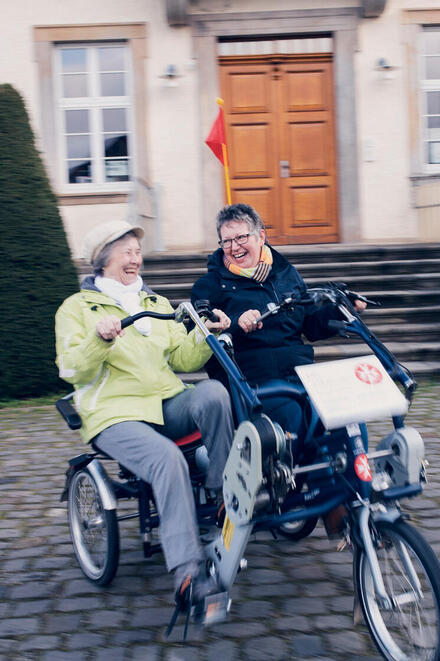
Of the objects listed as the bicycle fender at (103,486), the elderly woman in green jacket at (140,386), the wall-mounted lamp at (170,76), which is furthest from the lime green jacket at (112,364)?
the wall-mounted lamp at (170,76)

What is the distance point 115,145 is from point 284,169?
231cm

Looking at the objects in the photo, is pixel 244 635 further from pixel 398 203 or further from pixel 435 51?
pixel 435 51

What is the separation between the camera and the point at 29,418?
626cm

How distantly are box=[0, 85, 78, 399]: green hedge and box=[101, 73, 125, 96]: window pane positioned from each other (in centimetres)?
336

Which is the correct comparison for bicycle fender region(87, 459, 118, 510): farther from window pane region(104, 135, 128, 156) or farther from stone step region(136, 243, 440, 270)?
window pane region(104, 135, 128, 156)

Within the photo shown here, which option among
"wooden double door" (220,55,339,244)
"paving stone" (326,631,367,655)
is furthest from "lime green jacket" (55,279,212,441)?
"wooden double door" (220,55,339,244)

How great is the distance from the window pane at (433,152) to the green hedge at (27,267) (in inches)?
220

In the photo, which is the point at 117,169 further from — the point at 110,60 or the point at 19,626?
the point at 19,626

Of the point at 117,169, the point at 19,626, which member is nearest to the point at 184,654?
the point at 19,626

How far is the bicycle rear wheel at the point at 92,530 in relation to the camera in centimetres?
297

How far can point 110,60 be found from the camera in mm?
10148

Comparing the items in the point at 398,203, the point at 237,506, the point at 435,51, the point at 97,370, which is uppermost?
the point at 435,51

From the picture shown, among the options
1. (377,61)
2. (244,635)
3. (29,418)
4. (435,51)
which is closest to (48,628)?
(244,635)

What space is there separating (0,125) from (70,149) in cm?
338
